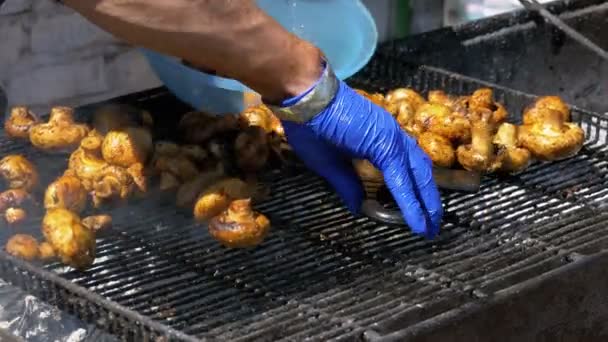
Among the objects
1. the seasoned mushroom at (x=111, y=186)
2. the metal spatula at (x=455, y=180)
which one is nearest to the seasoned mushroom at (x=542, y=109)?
the metal spatula at (x=455, y=180)

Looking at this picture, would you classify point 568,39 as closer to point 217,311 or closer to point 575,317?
point 575,317

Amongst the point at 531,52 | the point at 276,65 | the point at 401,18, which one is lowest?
the point at 401,18

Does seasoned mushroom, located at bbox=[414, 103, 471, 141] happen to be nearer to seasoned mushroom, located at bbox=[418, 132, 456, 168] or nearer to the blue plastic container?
seasoned mushroom, located at bbox=[418, 132, 456, 168]

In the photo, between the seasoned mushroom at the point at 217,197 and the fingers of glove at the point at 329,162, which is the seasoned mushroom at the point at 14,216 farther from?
the fingers of glove at the point at 329,162

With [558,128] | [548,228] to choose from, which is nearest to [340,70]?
[558,128]

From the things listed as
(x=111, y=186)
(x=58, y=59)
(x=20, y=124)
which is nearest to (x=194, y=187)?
(x=111, y=186)

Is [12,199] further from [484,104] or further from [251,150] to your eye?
[484,104]
